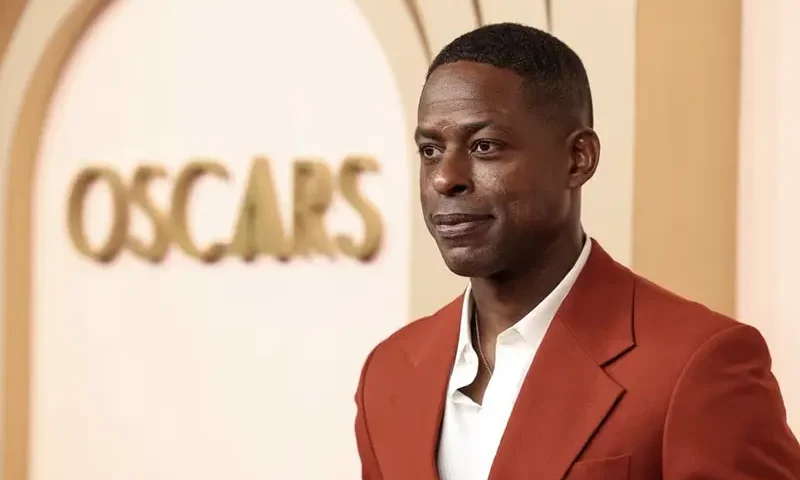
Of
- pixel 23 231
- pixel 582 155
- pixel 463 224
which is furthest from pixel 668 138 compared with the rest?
pixel 23 231

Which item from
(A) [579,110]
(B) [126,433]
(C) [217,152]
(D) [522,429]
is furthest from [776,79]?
(B) [126,433]

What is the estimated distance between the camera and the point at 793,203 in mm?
1713

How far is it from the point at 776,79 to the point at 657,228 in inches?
11.8

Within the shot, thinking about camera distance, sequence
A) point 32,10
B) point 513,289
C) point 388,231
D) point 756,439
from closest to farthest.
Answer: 1. point 756,439
2. point 513,289
3. point 388,231
4. point 32,10

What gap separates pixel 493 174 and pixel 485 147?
3 centimetres

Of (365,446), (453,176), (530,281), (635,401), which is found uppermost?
(453,176)

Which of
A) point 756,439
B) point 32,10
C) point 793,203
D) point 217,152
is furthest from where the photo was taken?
point 32,10

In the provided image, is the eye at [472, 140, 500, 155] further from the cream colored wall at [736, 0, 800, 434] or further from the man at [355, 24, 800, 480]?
the cream colored wall at [736, 0, 800, 434]

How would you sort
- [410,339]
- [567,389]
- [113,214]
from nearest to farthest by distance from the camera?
[567,389] < [410,339] < [113,214]

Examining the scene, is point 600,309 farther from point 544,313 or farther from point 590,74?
point 590,74

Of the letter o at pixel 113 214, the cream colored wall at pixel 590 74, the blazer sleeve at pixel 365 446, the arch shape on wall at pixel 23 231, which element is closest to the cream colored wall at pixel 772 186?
the cream colored wall at pixel 590 74

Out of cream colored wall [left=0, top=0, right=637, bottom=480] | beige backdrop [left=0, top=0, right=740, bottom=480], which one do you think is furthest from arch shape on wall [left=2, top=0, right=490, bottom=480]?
beige backdrop [left=0, top=0, right=740, bottom=480]

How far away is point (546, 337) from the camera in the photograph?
1.20 m

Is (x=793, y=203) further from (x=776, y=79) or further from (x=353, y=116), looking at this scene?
(x=353, y=116)
